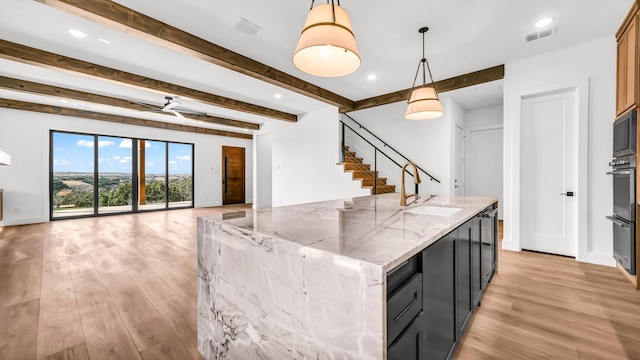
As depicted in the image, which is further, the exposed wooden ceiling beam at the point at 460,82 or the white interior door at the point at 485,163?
the white interior door at the point at 485,163

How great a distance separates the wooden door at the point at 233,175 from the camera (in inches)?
389

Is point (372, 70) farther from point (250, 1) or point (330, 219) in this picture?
point (330, 219)

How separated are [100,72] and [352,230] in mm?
4765

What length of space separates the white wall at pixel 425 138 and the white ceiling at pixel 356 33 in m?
1.09

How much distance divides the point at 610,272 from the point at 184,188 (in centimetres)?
985

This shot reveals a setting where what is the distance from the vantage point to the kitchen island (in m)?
0.89

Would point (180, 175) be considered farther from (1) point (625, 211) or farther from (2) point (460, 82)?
(1) point (625, 211)

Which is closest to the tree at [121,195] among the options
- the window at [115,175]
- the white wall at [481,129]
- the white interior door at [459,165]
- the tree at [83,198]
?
the window at [115,175]

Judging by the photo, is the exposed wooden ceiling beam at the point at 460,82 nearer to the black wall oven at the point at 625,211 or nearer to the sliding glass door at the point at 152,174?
the black wall oven at the point at 625,211

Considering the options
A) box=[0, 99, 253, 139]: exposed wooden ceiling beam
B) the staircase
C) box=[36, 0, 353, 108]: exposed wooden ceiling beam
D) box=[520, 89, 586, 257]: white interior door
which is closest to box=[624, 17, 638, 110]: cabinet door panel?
box=[520, 89, 586, 257]: white interior door

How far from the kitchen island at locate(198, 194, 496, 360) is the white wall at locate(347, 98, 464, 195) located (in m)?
4.14

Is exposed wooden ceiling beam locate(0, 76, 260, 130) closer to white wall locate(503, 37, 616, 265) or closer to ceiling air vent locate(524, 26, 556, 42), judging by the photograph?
ceiling air vent locate(524, 26, 556, 42)

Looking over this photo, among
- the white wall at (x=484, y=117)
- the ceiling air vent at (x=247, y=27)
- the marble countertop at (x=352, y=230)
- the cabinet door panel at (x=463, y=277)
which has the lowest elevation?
the cabinet door panel at (x=463, y=277)

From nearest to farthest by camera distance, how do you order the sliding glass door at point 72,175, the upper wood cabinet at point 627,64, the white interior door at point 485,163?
the upper wood cabinet at point 627,64 < the white interior door at point 485,163 < the sliding glass door at point 72,175
